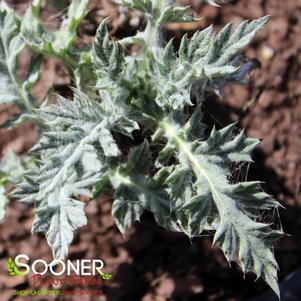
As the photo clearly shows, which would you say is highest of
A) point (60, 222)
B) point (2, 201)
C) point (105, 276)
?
point (60, 222)

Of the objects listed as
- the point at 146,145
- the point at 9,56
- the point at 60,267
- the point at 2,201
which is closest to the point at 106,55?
the point at 146,145

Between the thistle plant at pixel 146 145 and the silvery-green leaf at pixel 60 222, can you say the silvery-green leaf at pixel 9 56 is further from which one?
the silvery-green leaf at pixel 60 222

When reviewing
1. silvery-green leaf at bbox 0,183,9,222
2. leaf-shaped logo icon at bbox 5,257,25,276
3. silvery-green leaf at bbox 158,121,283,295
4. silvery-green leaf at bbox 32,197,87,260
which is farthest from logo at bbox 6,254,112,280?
silvery-green leaf at bbox 158,121,283,295

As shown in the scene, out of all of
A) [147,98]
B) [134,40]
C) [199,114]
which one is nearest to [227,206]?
[199,114]

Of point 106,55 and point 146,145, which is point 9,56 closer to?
point 106,55

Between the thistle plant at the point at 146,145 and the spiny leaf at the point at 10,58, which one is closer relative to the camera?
the thistle plant at the point at 146,145

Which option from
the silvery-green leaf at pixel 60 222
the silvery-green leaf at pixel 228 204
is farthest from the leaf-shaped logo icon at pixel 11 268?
the silvery-green leaf at pixel 228 204

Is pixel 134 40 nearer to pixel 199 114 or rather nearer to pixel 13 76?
pixel 199 114
